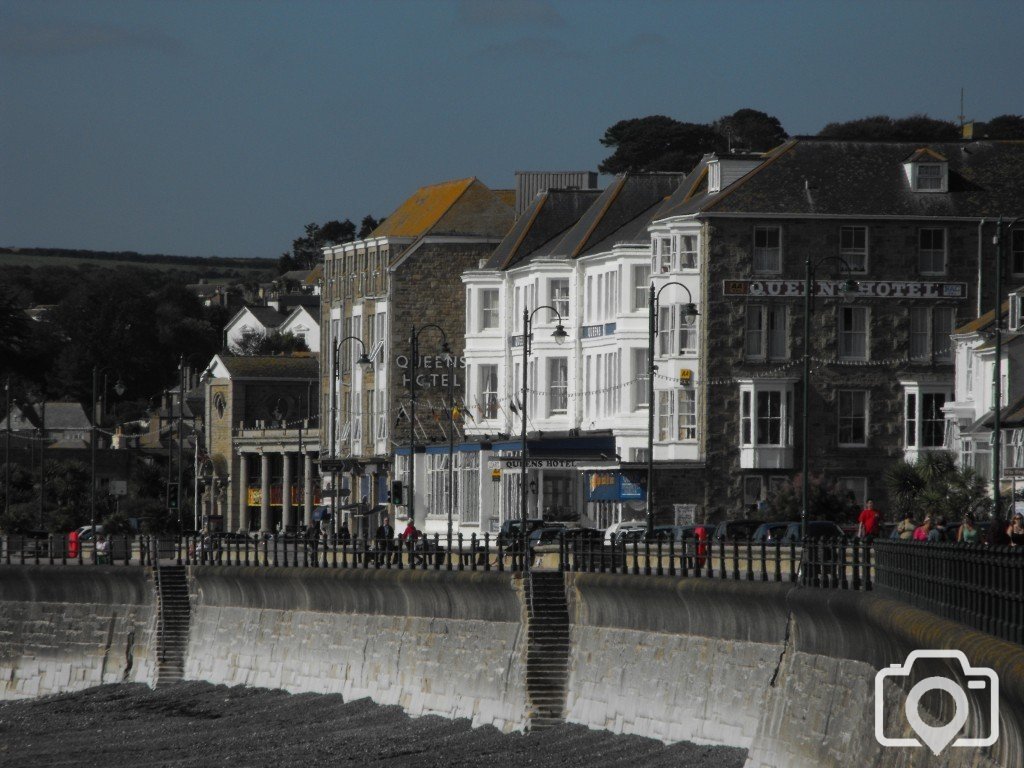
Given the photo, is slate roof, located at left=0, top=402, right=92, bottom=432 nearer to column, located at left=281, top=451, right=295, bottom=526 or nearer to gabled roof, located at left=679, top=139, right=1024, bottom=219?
column, located at left=281, top=451, right=295, bottom=526

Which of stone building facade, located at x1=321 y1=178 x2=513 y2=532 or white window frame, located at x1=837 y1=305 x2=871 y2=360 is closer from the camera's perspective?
white window frame, located at x1=837 y1=305 x2=871 y2=360

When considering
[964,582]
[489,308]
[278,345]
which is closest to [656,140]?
[278,345]

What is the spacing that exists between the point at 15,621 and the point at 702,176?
1003 inches

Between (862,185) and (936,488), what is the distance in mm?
13099

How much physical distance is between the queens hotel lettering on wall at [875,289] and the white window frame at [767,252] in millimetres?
393

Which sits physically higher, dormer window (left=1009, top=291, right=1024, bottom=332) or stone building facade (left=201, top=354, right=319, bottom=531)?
dormer window (left=1009, top=291, right=1024, bottom=332)

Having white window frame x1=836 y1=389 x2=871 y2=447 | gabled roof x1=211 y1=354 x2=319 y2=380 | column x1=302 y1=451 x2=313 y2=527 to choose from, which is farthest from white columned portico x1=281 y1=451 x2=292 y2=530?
white window frame x1=836 y1=389 x2=871 y2=447

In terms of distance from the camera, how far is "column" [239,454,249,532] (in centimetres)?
11894

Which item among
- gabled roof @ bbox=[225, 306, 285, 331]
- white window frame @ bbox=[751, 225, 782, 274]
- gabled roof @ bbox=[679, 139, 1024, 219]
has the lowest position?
white window frame @ bbox=[751, 225, 782, 274]

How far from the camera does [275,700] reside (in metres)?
47.7

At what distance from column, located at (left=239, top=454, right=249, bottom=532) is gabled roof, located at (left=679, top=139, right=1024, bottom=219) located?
52654mm

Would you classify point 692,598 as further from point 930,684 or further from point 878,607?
point 930,684

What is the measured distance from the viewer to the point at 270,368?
4875 inches

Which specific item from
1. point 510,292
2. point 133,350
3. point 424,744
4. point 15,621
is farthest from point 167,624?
point 133,350
